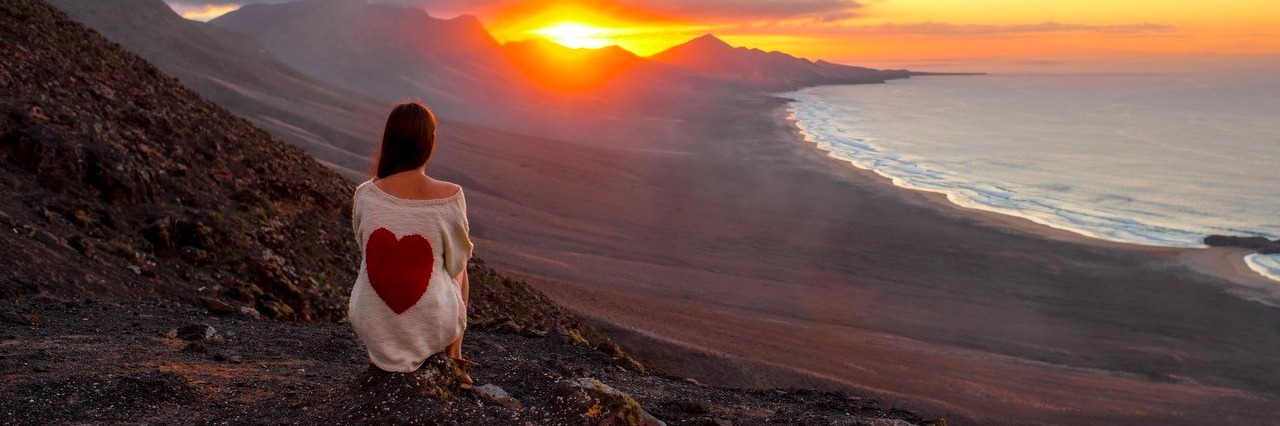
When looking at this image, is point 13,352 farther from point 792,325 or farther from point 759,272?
point 759,272

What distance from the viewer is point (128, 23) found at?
5456 centimetres

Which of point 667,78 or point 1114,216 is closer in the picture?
point 1114,216

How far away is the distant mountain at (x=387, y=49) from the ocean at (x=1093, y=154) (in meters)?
33.7

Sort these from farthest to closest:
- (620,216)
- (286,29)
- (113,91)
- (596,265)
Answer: (286,29), (620,216), (596,265), (113,91)

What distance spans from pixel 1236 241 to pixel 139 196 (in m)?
30.9

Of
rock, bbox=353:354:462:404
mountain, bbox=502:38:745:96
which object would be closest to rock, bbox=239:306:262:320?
rock, bbox=353:354:462:404

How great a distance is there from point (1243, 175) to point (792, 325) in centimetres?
4070

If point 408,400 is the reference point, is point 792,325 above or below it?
below

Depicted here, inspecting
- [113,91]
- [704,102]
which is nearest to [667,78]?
[704,102]

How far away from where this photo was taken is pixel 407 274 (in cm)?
411

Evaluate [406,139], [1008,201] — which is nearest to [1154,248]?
[1008,201]

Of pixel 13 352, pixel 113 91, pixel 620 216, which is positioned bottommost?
pixel 620 216

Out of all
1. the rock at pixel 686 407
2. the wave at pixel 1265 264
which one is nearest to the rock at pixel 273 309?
the rock at pixel 686 407

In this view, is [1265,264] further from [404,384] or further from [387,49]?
[387,49]
